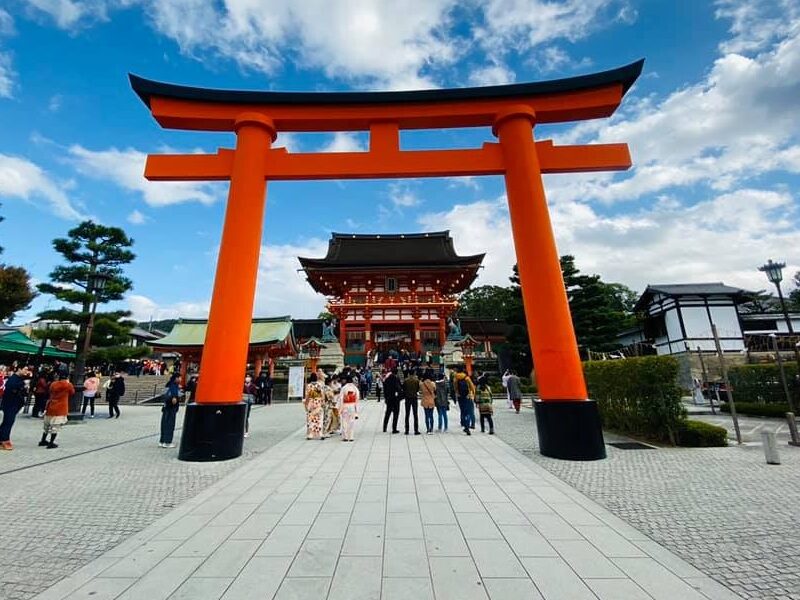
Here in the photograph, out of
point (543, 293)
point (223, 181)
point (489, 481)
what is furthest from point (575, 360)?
point (223, 181)

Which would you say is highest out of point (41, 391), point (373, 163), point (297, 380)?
point (373, 163)

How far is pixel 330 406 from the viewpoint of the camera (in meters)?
9.55

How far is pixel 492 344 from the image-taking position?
1150 inches

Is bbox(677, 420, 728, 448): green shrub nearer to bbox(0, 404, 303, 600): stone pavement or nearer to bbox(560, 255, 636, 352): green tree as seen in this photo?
bbox(0, 404, 303, 600): stone pavement

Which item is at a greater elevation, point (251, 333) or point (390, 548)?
point (251, 333)

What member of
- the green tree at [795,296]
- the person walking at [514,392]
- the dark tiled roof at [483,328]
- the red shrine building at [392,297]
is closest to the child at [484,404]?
the person walking at [514,392]

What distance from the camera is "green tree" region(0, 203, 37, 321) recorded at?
17922 millimetres

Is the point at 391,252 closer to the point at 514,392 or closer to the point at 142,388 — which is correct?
the point at 514,392

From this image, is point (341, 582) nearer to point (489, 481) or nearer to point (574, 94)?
point (489, 481)

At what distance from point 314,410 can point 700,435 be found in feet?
27.3

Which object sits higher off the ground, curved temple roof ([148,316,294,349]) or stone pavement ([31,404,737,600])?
curved temple roof ([148,316,294,349])

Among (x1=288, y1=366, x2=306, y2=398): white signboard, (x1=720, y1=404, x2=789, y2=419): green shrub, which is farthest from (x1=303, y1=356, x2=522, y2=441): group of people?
(x1=720, y1=404, x2=789, y2=419): green shrub

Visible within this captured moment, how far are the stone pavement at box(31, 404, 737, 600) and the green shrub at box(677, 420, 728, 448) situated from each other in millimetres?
4374

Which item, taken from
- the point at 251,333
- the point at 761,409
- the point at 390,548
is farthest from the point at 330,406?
the point at 251,333
